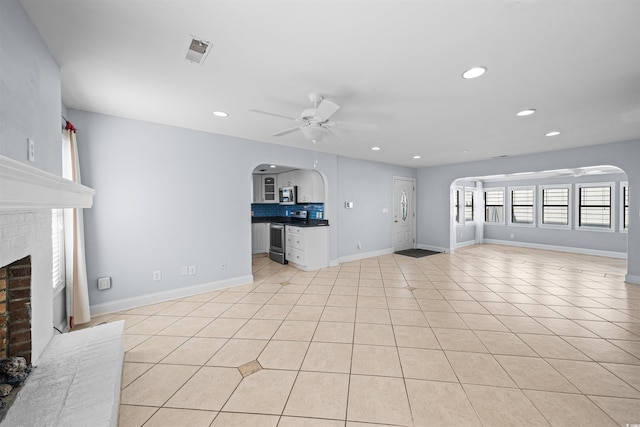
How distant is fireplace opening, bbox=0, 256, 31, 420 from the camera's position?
1406 mm

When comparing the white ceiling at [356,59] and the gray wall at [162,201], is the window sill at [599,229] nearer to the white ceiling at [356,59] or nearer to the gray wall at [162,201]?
the white ceiling at [356,59]

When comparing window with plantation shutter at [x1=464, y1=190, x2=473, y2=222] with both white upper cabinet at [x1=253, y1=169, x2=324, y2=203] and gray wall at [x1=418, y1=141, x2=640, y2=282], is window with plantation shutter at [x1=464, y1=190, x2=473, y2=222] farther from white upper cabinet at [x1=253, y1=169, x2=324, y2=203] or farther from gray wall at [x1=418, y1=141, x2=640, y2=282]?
white upper cabinet at [x1=253, y1=169, x2=324, y2=203]

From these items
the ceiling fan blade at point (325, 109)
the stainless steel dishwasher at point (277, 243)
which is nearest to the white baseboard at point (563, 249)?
the stainless steel dishwasher at point (277, 243)

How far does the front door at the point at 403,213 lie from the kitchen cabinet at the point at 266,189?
137 inches

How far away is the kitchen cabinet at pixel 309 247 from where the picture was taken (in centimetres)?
511

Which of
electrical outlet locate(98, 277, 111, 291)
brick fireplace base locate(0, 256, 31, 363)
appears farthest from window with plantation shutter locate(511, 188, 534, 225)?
brick fireplace base locate(0, 256, 31, 363)

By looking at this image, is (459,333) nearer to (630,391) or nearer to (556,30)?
(630,391)

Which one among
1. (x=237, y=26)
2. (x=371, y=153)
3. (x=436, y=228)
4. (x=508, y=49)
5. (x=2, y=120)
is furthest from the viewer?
(x=436, y=228)

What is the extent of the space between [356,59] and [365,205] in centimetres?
446

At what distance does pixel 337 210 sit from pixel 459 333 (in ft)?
11.3

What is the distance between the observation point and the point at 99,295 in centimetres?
305

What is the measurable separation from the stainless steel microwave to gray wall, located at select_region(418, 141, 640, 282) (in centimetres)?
383

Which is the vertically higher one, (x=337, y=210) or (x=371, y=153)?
(x=371, y=153)

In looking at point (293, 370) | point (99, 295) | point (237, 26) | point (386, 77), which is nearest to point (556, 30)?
point (386, 77)
